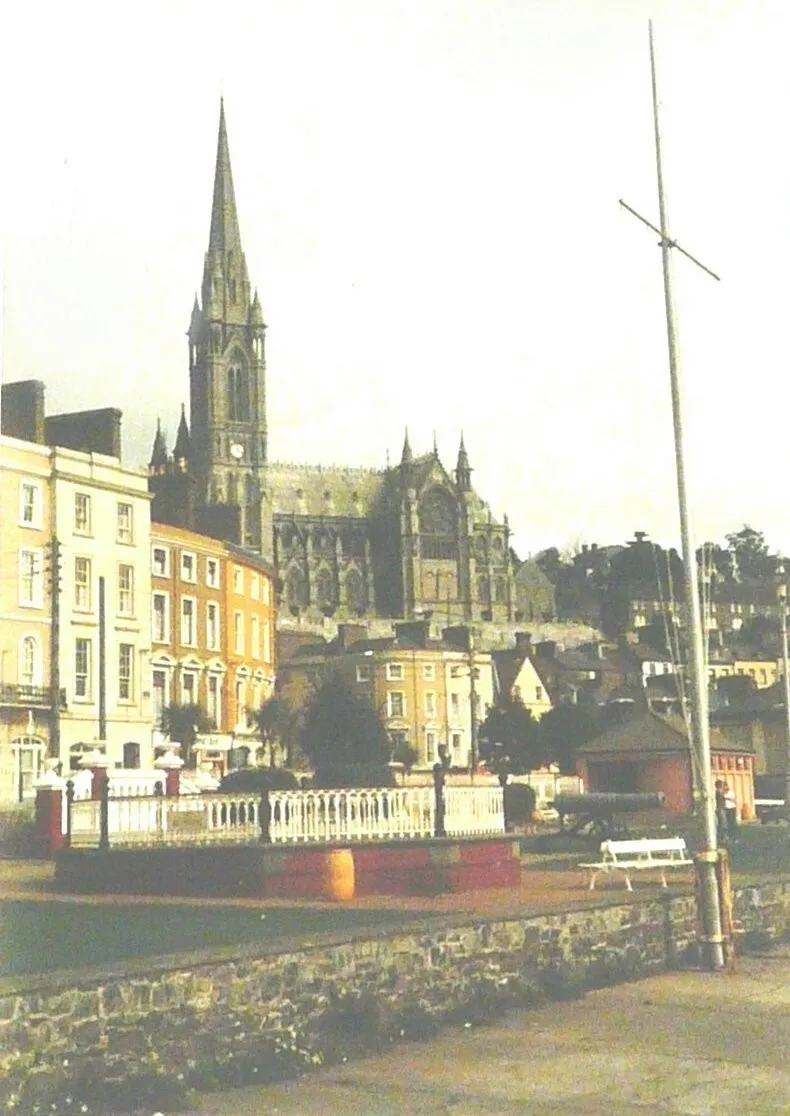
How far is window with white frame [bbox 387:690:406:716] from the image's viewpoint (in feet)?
63.9

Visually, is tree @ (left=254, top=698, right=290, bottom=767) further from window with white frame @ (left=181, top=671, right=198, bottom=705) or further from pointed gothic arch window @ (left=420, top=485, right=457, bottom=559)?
pointed gothic arch window @ (left=420, top=485, right=457, bottom=559)

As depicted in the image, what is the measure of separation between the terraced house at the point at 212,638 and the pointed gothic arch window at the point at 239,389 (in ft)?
4.78

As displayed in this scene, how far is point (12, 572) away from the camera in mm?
8078

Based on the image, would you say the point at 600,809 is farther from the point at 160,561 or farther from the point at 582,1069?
the point at 582,1069

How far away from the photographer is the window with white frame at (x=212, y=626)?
14.0 meters

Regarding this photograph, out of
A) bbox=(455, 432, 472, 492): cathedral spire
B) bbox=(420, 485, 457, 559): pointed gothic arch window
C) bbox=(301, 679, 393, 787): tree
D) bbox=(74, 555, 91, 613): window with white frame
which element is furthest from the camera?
bbox=(420, 485, 457, 559): pointed gothic arch window

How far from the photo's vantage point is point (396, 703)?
65.1 ft

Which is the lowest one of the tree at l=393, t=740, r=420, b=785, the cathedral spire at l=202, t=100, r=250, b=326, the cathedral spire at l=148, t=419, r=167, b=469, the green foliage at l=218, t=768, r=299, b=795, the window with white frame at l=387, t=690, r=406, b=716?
the green foliage at l=218, t=768, r=299, b=795

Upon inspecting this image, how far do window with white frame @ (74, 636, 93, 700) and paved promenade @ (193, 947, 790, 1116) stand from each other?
277cm

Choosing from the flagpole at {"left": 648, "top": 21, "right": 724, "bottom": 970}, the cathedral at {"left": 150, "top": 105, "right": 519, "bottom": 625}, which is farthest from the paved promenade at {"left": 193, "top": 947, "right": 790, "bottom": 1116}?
the cathedral at {"left": 150, "top": 105, "right": 519, "bottom": 625}

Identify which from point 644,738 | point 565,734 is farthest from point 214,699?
point 644,738

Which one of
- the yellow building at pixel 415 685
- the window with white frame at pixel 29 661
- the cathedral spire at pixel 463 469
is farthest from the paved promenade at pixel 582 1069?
the cathedral spire at pixel 463 469

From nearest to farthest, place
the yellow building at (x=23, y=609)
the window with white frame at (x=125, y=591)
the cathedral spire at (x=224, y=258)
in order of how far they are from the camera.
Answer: the yellow building at (x=23, y=609)
the window with white frame at (x=125, y=591)
the cathedral spire at (x=224, y=258)

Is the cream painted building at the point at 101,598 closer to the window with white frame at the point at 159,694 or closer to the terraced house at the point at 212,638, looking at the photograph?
the window with white frame at the point at 159,694
